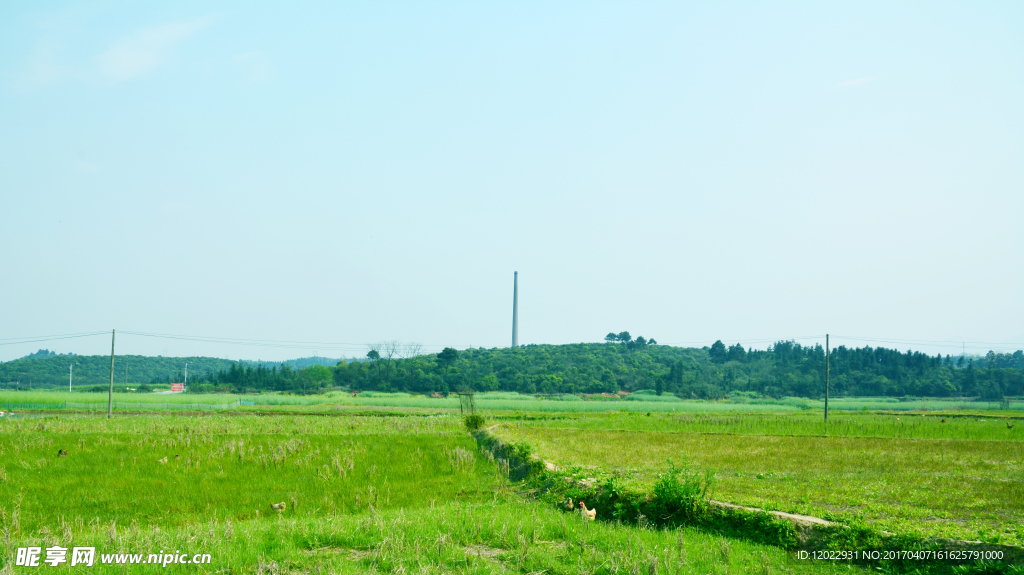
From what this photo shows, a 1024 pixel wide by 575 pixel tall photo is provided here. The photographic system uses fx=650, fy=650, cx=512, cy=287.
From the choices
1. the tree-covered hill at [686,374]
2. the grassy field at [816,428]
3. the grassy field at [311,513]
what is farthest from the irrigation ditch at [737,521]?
the tree-covered hill at [686,374]

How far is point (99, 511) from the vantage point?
13.2 m

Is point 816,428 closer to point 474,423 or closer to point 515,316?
point 474,423

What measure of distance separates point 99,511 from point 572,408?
5196cm

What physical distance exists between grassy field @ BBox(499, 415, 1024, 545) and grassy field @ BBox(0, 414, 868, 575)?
2660 millimetres

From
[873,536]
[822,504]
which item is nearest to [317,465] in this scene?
[822,504]

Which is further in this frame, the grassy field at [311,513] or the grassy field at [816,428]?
the grassy field at [816,428]

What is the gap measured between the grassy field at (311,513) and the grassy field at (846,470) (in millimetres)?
2660

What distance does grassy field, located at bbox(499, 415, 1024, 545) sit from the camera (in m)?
11.6

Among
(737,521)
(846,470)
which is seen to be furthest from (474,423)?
(737,521)

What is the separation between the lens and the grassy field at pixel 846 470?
11.6 meters

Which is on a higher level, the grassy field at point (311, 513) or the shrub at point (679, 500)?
the shrub at point (679, 500)

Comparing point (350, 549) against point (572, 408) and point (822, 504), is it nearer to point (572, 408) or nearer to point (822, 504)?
point (822, 504)

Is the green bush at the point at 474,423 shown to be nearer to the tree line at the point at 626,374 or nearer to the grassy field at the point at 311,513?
the grassy field at the point at 311,513

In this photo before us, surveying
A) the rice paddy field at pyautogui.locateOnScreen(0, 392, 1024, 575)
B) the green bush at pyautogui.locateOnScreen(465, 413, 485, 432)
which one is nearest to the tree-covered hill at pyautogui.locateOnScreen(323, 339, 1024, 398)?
the green bush at pyautogui.locateOnScreen(465, 413, 485, 432)
